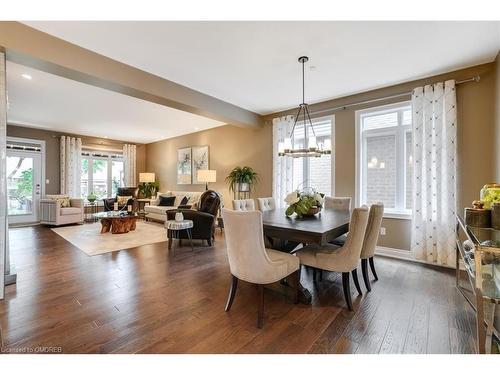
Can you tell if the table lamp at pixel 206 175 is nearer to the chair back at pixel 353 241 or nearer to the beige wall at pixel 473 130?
the beige wall at pixel 473 130

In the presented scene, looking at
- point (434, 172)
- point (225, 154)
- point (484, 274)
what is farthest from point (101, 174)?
point (484, 274)

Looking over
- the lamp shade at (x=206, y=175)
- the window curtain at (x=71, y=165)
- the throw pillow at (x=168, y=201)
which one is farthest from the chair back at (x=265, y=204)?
the window curtain at (x=71, y=165)

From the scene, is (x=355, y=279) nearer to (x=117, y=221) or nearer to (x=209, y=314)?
(x=209, y=314)

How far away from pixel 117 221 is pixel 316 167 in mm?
4433

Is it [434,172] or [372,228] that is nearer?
[372,228]

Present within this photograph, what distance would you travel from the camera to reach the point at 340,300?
7.63ft

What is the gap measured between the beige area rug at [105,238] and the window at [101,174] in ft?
7.95

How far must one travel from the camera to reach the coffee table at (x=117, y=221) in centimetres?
503

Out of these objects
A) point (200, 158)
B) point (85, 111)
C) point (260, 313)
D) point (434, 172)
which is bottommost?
point (260, 313)

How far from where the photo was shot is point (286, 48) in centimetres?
263

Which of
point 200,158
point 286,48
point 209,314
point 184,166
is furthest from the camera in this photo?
point 184,166
